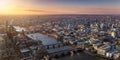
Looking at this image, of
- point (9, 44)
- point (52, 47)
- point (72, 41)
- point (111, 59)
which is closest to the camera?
point (9, 44)

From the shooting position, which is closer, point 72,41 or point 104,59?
point 104,59

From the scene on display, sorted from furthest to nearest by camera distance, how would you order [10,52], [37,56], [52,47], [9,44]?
1. [52,47]
2. [37,56]
3. [9,44]
4. [10,52]

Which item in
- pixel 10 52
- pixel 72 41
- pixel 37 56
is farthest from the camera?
pixel 72 41

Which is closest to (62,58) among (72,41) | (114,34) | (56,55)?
(56,55)

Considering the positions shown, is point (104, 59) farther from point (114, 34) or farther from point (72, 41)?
point (114, 34)

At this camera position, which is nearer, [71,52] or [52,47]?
[71,52]

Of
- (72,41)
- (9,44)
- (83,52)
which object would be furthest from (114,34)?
(9,44)

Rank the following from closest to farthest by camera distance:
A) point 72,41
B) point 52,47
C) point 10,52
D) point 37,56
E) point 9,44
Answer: point 10,52
point 9,44
point 37,56
point 52,47
point 72,41

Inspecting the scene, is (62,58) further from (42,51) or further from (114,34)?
(114,34)

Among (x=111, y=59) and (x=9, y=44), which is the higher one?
(x=9, y=44)
